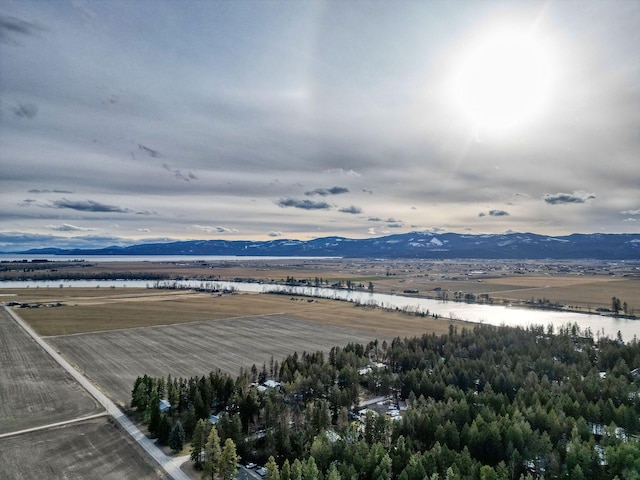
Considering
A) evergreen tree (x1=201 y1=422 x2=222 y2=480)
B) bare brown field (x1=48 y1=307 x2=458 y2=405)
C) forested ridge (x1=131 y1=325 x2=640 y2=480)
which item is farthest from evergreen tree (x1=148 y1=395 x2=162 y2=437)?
bare brown field (x1=48 y1=307 x2=458 y2=405)

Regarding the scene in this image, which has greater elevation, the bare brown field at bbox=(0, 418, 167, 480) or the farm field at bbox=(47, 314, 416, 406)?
the farm field at bbox=(47, 314, 416, 406)

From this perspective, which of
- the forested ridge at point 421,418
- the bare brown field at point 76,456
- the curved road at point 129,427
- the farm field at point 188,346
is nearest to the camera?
the forested ridge at point 421,418

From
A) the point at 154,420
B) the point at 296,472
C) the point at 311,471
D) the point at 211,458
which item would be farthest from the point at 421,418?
the point at 154,420

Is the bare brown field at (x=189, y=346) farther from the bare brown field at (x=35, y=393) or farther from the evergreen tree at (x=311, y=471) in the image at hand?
the evergreen tree at (x=311, y=471)

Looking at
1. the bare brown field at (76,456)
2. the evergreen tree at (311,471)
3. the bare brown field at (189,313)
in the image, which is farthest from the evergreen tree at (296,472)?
the bare brown field at (189,313)

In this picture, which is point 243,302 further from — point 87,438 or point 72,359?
point 87,438

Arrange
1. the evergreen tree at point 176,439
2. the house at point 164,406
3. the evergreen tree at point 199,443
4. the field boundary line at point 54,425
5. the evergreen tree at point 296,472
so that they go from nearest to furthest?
the evergreen tree at point 296,472
the evergreen tree at point 199,443
the evergreen tree at point 176,439
the field boundary line at point 54,425
the house at point 164,406

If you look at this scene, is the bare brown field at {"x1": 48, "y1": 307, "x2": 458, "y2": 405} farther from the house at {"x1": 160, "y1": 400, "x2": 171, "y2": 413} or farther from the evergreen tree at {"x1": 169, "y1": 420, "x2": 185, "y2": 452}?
the evergreen tree at {"x1": 169, "y1": 420, "x2": 185, "y2": 452}
